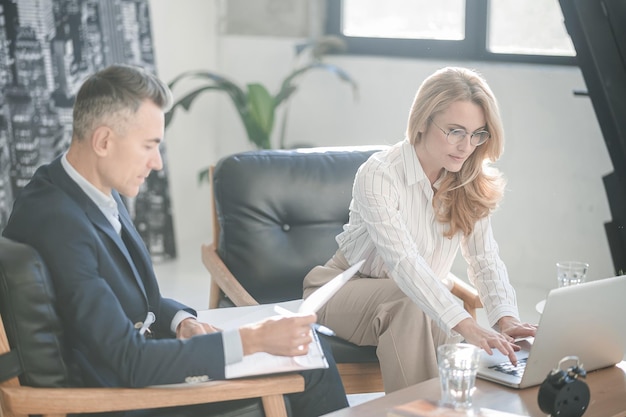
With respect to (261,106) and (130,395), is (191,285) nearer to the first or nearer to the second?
(261,106)

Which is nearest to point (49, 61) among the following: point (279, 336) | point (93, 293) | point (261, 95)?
point (261, 95)

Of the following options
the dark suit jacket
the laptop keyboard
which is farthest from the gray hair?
the laptop keyboard

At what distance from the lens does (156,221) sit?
5375mm

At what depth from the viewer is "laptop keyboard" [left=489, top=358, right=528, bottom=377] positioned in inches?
85.5

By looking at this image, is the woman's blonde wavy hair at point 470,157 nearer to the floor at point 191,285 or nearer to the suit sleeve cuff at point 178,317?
the suit sleeve cuff at point 178,317

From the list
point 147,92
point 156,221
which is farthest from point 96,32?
point 147,92

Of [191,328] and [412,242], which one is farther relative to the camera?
[412,242]

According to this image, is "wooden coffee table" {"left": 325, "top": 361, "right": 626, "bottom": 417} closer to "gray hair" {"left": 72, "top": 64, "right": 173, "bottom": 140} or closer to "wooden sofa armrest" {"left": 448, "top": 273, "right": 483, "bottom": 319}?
"wooden sofa armrest" {"left": 448, "top": 273, "right": 483, "bottom": 319}

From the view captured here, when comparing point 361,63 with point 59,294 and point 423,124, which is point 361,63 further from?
point 59,294

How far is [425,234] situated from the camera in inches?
108

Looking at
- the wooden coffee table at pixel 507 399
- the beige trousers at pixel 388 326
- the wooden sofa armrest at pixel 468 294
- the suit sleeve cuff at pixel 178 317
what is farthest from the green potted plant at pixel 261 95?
the wooden coffee table at pixel 507 399

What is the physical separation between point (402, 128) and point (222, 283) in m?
2.50

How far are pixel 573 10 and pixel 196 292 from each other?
2.40 meters

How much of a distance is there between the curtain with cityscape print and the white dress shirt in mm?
2399
